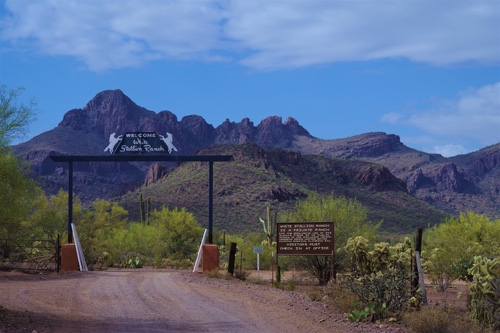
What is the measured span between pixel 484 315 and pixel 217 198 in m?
61.5

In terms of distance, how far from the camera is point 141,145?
29.8 meters

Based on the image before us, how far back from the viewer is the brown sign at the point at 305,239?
25.8m

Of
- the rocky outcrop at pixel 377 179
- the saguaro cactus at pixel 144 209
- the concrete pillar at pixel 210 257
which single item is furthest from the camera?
the rocky outcrop at pixel 377 179

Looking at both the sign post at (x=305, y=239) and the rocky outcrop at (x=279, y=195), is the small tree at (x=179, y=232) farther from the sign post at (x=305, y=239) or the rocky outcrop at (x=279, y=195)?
the rocky outcrop at (x=279, y=195)

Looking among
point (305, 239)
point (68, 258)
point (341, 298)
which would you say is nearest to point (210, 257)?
point (305, 239)

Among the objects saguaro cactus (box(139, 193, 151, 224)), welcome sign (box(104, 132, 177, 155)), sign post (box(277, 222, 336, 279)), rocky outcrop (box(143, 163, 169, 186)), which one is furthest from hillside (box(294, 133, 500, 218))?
sign post (box(277, 222, 336, 279))

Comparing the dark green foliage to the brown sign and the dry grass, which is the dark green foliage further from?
the dry grass

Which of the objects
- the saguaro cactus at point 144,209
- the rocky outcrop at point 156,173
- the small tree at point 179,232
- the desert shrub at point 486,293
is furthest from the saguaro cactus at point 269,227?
the rocky outcrop at point 156,173

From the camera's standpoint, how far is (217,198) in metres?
76.8

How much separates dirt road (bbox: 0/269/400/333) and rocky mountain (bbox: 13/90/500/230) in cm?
7190

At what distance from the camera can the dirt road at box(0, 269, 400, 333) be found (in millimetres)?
14945

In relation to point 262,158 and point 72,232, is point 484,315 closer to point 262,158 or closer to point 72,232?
point 72,232

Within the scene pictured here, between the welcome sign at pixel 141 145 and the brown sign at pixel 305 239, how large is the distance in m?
6.72

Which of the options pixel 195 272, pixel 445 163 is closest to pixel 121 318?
pixel 195 272
